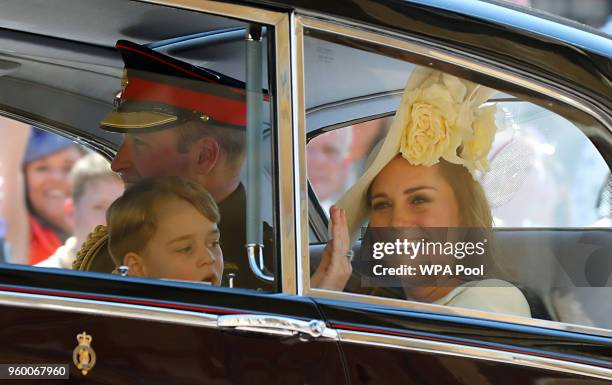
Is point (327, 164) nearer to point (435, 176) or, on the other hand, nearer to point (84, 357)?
point (435, 176)

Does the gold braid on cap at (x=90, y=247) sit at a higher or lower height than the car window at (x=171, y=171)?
lower

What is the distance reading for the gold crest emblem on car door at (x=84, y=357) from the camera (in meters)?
2.04

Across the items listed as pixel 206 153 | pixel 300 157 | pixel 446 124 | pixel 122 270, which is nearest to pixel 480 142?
pixel 446 124

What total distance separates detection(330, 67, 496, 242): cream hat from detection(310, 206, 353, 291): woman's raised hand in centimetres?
3

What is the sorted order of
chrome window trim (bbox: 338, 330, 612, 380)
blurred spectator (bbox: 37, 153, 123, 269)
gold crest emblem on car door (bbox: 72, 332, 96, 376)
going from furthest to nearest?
blurred spectator (bbox: 37, 153, 123, 269)
chrome window trim (bbox: 338, 330, 612, 380)
gold crest emblem on car door (bbox: 72, 332, 96, 376)

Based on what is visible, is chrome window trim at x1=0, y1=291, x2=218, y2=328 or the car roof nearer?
chrome window trim at x1=0, y1=291, x2=218, y2=328

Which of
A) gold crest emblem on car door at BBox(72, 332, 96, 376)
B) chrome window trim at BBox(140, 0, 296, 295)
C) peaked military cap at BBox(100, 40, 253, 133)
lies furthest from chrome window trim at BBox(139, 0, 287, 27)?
gold crest emblem on car door at BBox(72, 332, 96, 376)

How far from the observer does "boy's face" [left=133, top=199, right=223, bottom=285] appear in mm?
2242

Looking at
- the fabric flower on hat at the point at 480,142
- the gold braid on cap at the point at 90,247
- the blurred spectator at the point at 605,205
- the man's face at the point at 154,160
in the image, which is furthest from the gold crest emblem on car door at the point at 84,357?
the blurred spectator at the point at 605,205

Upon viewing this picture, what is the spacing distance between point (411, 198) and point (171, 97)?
2.00 ft

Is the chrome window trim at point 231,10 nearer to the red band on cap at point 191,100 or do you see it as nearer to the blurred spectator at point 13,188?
the red band on cap at point 191,100

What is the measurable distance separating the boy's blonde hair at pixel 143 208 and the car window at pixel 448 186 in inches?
10.6

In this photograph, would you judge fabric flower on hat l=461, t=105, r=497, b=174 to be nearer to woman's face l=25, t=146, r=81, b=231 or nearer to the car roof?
the car roof

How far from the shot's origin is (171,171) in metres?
2.36
